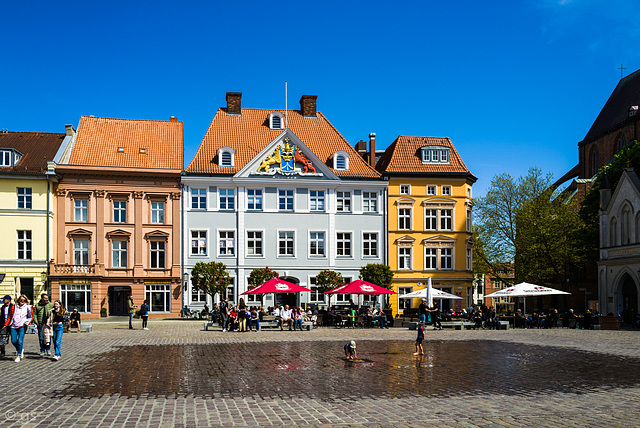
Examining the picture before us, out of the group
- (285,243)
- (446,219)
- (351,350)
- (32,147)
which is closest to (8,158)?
(32,147)

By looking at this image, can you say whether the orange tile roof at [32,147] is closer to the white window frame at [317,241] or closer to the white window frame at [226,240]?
the white window frame at [226,240]

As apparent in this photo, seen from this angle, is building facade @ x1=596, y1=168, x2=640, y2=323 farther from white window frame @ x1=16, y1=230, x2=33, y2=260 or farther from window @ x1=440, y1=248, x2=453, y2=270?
white window frame @ x1=16, y1=230, x2=33, y2=260

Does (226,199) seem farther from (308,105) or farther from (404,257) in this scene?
(404,257)

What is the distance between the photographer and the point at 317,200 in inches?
2111

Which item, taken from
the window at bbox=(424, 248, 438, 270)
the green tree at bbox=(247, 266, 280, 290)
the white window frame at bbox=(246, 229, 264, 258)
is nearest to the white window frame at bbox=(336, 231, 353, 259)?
the white window frame at bbox=(246, 229, 264, 258)

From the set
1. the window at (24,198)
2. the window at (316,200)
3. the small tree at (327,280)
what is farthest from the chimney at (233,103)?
the window at (24,198)

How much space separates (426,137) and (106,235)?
27.7 meters

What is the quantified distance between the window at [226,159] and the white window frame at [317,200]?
268 inches

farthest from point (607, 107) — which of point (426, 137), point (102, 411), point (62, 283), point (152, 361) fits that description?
point (102, 411)

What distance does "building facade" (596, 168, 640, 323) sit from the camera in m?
46.9

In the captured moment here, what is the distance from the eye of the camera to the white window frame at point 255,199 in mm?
52500

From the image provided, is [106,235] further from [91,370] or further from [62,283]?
[91,370]

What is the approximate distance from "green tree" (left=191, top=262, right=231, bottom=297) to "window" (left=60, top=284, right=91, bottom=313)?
8.00 m

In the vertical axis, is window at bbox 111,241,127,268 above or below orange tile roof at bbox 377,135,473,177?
below
